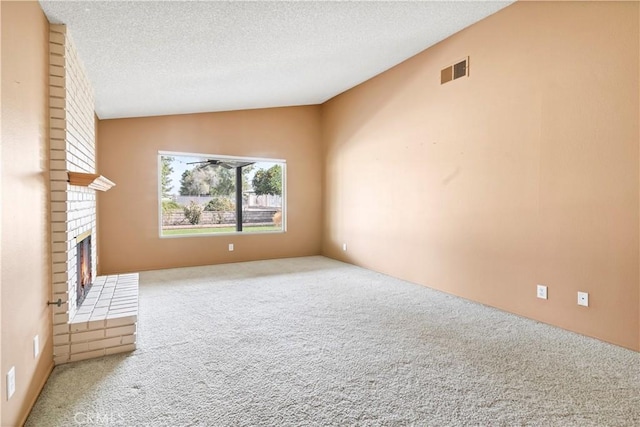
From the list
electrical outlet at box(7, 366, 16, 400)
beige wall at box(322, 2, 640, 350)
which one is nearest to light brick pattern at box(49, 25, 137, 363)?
electrical outlet at box(7, 366, 16, 400)

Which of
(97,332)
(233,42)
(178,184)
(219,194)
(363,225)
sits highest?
(233,42)

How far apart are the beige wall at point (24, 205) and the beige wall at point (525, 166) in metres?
3.66

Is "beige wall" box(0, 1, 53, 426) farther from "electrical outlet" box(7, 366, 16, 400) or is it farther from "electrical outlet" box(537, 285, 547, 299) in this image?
"electrical outlet" box(537, 285, 547, 299)

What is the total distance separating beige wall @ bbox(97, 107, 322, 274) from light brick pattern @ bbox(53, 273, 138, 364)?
2531mm

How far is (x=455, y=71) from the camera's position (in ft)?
12.3

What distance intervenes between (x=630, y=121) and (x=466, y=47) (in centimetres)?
179

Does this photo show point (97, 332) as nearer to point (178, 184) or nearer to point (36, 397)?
point (36, 397)

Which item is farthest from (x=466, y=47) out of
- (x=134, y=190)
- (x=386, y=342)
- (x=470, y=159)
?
(x=134, y=190)

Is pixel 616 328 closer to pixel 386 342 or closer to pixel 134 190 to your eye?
pixel 386 342

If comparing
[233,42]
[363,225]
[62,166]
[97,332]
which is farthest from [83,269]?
[363,225]

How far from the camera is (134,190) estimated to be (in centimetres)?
498

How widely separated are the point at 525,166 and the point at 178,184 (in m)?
4.78

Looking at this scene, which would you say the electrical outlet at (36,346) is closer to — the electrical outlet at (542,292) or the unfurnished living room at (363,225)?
the unfurnished living room at (363,225)

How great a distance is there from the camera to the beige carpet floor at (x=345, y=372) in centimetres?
170
